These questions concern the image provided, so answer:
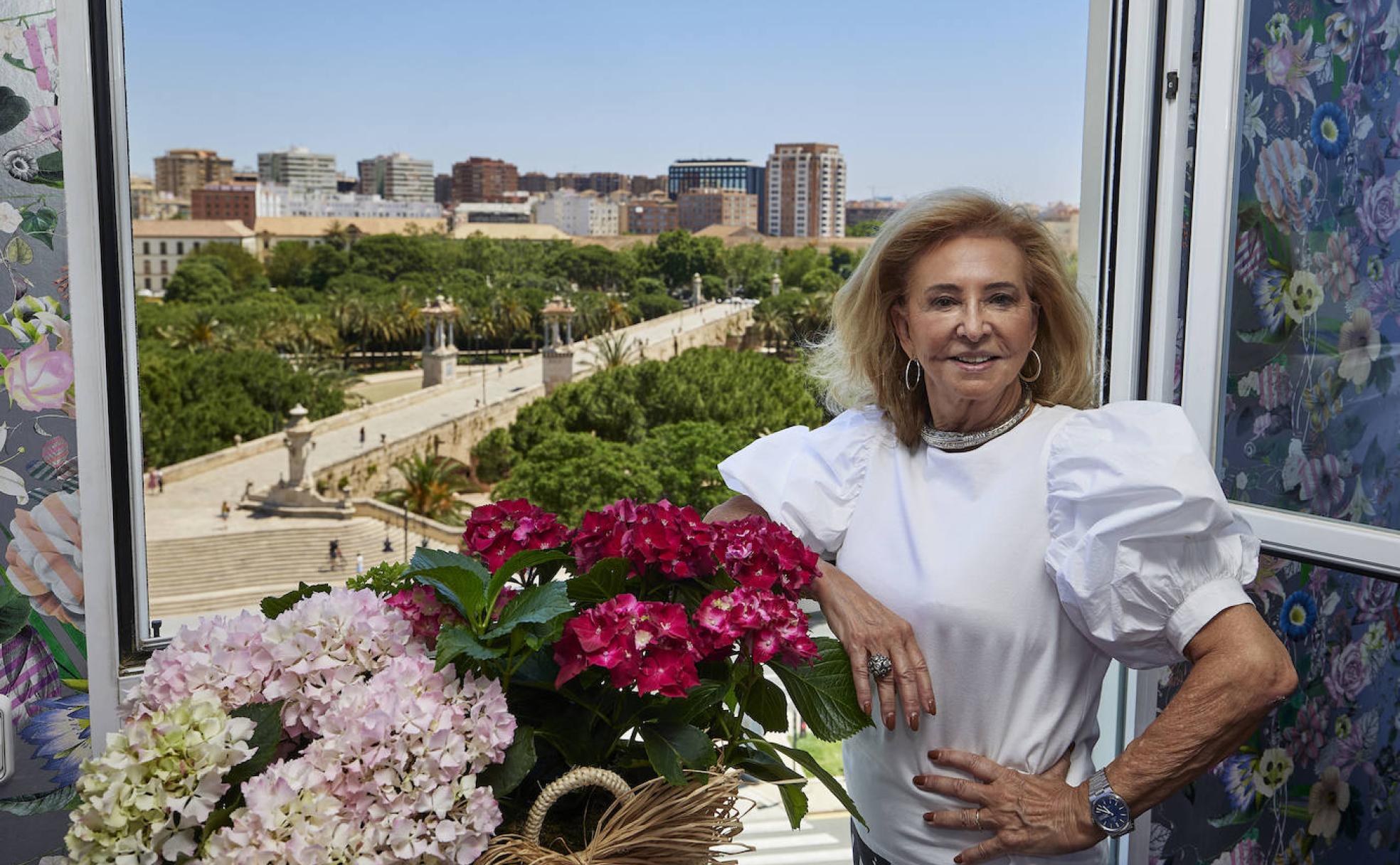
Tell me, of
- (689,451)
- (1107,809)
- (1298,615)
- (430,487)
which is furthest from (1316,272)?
(430,487)

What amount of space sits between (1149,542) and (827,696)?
0.28 metres

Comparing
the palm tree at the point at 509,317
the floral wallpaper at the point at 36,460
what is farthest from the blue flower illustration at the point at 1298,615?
the palm tree at the point at 509,317

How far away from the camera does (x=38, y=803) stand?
3.58 ft

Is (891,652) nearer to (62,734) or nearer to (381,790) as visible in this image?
(381,790)

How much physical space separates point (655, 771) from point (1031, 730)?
414mm

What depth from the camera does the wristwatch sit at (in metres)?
0.85

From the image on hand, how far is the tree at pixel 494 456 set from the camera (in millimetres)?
29094

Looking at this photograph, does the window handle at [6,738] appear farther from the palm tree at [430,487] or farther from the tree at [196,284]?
the tree at [196,284]

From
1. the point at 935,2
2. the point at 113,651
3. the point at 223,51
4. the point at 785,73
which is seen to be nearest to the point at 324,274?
the point at 223,51

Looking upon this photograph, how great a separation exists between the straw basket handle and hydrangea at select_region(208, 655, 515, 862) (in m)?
0.04

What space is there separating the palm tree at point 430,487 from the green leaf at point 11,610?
86.2 feet

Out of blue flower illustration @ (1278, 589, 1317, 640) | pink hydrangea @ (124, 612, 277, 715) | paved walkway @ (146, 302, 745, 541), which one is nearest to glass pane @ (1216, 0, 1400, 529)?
blue flower illustration @ (1278, 589, 1317, 640)

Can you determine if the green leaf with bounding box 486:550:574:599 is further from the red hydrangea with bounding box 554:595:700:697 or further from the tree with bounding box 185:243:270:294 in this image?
the tree with bounding box 185:243:270:294

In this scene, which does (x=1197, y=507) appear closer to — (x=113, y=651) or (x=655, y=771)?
(x=655, y=771)
